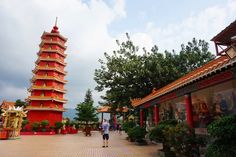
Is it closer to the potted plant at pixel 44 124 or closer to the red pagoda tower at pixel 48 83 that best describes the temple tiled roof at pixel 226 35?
the potted plant at pixel 44 124

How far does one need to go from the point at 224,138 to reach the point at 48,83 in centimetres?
3213

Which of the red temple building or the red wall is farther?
the red wall

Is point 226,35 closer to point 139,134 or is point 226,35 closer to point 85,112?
point 139,134

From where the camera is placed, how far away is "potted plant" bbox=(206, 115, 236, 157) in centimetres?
481

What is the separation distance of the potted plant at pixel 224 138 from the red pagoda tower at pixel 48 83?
30.4 meters

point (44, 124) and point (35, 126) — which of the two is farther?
point (44, 124)

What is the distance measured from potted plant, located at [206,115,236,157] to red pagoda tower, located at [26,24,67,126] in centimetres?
3039

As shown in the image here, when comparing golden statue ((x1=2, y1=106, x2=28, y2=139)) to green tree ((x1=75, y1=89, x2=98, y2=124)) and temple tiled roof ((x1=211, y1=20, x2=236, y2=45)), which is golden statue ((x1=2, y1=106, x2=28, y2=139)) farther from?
temple tiled roof ((x1=211, y1=20, x2=236, y2=45))

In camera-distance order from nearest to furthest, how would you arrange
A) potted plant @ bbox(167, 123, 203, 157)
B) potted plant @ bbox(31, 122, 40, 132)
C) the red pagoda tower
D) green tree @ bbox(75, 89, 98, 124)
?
potted plant @ bbox(167, 123, 203, 157) < potted plant @ bbox(31, 122, 40, 132) < green tree @ bbox(75, 89, 98, 124) < the red pagoda tower

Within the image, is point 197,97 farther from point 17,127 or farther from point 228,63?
point 17,127

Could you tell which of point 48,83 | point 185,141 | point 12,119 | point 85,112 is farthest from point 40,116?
point 185,141

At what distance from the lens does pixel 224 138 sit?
5.05 metres

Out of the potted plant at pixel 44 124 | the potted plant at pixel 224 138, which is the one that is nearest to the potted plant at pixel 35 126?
the potted plant at pixel 44 124

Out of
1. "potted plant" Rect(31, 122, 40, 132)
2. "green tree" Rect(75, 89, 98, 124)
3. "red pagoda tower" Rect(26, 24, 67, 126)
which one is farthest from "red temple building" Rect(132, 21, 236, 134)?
"red pagoda tower" Rect(26, 24, 67, 126)
